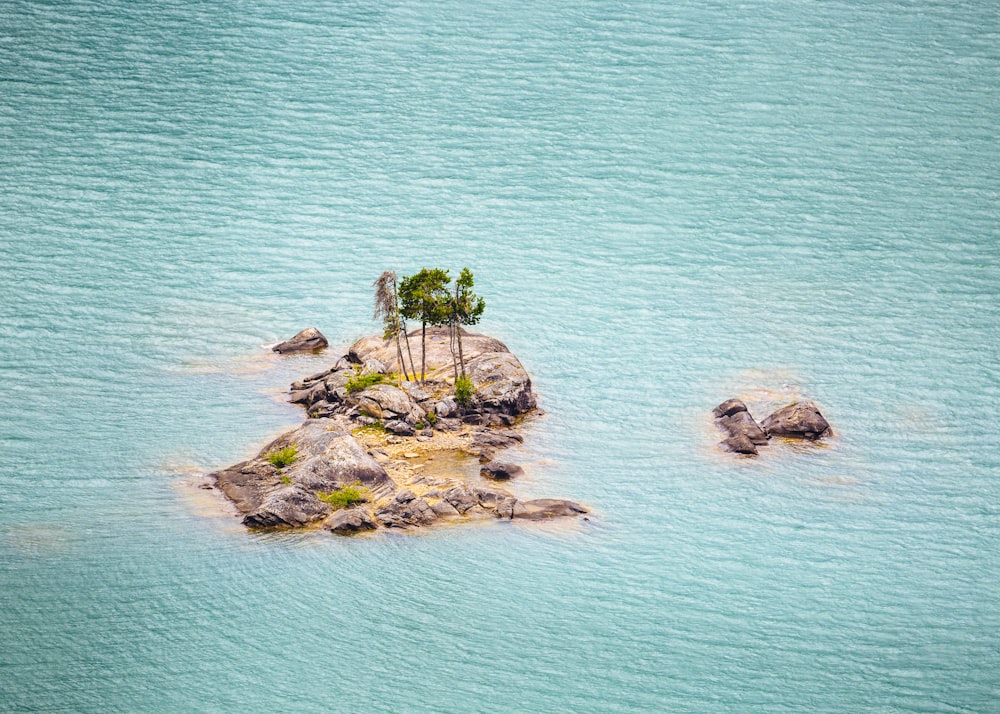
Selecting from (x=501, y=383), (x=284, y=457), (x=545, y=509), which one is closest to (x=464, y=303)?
(x=501, y=383)

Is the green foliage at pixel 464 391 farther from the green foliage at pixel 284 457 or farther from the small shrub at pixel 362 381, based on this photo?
the green foliage at pixel 284 457

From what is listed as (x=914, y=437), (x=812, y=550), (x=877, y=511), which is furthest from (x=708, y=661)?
(x=914, y=437)

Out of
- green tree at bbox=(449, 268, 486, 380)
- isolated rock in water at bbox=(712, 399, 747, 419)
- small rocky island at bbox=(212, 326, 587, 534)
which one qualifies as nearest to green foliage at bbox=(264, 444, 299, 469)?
small rocky island at bbox=(212, 326, 587, 534)

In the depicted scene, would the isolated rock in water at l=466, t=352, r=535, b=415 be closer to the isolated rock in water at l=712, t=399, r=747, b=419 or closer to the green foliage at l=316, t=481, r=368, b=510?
the isolated rock in water at l=712, t=399, r=747, b=419

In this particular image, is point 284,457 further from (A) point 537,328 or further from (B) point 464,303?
(A) point 537,328

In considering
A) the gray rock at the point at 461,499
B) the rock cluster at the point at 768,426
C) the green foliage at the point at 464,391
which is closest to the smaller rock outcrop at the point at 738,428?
the rock cluster at the point at 768,426
